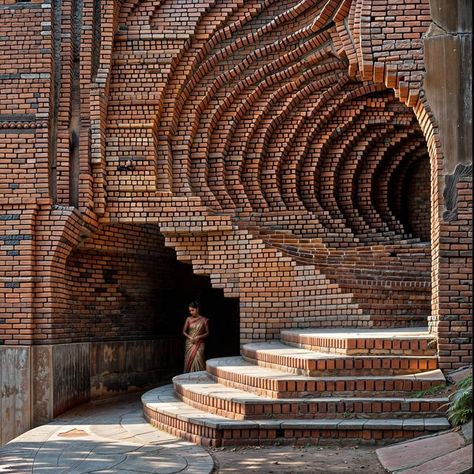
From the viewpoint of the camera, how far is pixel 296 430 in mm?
7828

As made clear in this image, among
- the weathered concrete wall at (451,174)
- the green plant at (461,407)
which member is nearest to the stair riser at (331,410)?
the green plant at (461,407)

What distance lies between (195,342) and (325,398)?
4.55 m

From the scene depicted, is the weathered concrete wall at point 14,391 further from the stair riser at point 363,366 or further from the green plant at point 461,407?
the green plant at point 461,407

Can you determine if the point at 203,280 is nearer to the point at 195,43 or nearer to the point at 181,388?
the point at 195,43

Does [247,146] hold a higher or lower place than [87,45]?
lower

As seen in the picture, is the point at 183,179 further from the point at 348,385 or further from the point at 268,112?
the point at 348,385

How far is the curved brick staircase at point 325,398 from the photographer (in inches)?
305

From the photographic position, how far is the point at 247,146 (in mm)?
12734

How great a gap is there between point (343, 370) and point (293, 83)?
5.55 m

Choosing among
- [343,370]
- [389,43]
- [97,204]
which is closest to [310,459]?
[343,370]

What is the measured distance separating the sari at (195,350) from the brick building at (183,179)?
0.89 metres

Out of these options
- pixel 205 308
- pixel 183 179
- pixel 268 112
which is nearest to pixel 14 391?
pixel 183 179

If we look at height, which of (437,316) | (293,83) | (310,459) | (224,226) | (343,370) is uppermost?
(293,83)

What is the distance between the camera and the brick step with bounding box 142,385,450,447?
755cm
